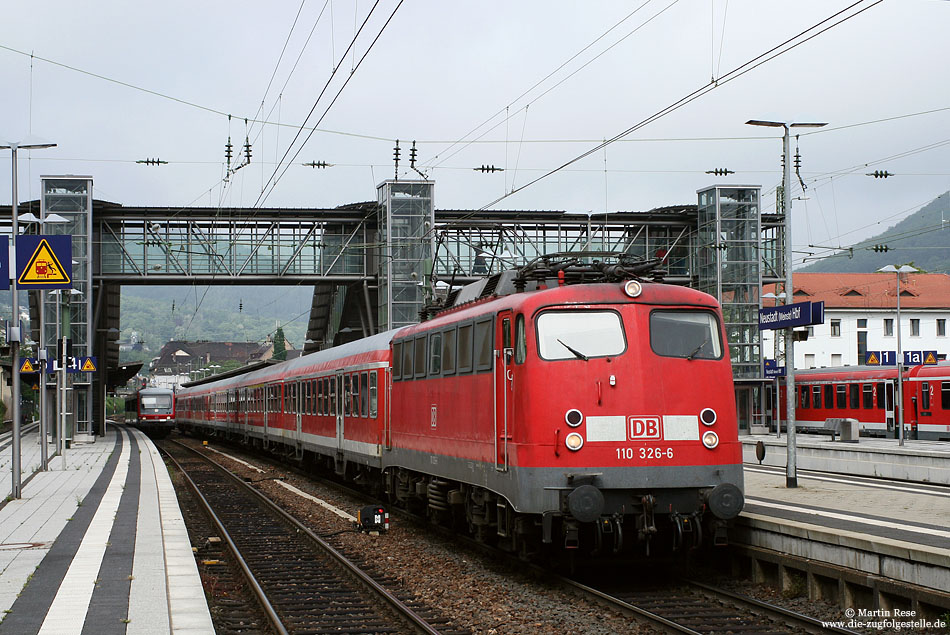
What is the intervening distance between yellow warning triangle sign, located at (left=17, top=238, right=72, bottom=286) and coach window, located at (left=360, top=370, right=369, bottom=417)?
6008 mm

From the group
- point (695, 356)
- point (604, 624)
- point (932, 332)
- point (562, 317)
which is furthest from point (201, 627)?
point (932, 332)

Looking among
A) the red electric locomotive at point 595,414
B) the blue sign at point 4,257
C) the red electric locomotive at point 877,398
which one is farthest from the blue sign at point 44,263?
the red electric locomotive at point 877,398

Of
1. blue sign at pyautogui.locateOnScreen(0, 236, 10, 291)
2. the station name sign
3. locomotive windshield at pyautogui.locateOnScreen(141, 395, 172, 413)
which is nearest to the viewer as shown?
blue sign at pyautogui.locateOnScreen(0, 236, 10, 291)

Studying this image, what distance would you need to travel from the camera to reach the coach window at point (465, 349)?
1389cm

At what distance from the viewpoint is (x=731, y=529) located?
42.1 feet

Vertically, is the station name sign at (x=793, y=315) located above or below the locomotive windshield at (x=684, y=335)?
above

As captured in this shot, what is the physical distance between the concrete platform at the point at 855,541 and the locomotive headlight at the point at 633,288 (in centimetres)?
298

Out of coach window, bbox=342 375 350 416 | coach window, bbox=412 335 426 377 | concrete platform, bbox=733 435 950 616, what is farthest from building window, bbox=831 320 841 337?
coach window, bbox=412 335 426 377

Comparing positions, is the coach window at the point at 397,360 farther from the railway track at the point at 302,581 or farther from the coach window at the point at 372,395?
the railway track at the point at 302,581

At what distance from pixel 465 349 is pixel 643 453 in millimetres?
3344

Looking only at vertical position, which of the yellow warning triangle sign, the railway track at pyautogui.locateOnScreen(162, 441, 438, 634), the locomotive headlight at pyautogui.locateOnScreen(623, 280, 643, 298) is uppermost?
the yellow warning triangle sign

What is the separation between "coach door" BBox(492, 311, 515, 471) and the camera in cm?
1225

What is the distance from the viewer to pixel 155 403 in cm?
6919

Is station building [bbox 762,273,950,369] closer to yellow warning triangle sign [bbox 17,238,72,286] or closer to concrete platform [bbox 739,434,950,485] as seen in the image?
concrete platform [bbox 739,434,950,485]
